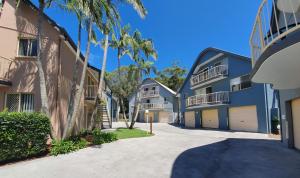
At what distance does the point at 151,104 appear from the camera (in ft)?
145

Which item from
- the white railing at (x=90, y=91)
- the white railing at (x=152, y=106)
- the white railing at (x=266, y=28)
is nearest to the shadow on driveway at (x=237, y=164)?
the white railing at (x=266, y=28)

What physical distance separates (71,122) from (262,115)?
16.7 metres

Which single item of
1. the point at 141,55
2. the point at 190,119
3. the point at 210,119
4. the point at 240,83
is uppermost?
the point at 141,55

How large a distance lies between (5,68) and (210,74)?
2113 centimetres

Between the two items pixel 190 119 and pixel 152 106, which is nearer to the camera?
pixel 190 119

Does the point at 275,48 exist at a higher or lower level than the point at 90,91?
lower

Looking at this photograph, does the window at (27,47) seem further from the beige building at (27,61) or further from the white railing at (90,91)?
the white railing at (90,91)

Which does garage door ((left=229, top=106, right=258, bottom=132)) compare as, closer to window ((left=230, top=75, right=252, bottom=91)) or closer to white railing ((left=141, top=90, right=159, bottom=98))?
window ((left=230, top=75, right=252, bottom=91))

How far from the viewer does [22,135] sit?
8.60 m

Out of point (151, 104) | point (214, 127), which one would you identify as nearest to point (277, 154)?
point (214, 127)

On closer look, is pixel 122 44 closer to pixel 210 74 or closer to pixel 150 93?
pixel 210 74

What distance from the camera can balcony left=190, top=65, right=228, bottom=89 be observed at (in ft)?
78.4

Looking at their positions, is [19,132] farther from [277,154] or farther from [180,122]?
[180,122]

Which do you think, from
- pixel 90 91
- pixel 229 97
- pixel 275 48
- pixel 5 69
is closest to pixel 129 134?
pixel 90 91
